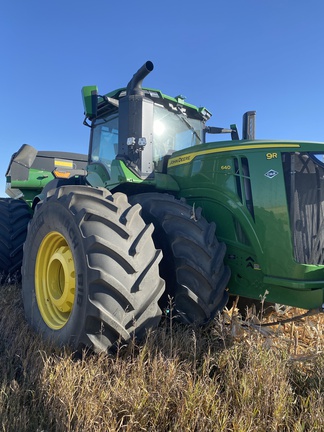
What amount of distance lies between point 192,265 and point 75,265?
2.99 feet

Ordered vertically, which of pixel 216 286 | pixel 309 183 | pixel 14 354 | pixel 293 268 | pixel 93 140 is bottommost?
pixel 14 354

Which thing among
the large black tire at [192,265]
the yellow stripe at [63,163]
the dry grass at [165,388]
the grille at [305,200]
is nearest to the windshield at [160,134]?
the large black tire at [192,265]

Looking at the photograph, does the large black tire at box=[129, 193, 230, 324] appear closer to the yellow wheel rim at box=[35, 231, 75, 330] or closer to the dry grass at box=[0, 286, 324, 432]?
the dry grass at box=[0, 286, 324, 432]

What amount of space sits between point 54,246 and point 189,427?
2.05 meters

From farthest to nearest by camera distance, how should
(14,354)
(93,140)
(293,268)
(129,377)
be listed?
(93,140), (293,268), (14,354), (129,377)

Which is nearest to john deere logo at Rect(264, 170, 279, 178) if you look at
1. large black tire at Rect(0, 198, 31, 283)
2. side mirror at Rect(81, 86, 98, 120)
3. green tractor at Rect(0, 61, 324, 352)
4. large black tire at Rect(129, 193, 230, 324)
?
green tractor at Rect(0, 61, 324, 352)

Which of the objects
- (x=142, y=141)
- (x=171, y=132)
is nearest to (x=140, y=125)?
(x=142, y=141)

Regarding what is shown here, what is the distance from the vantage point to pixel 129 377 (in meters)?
2.05

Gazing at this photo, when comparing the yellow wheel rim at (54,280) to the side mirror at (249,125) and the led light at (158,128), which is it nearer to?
the led light at (158,128)

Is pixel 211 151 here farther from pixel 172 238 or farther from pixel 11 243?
pixel 11 243

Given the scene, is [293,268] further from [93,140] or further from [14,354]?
[93,140]

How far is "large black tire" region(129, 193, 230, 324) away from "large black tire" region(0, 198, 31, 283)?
2555mm

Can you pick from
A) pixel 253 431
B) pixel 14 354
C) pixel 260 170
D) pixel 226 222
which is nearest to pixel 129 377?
pixel 253 431

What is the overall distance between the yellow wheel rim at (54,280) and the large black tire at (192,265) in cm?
78
